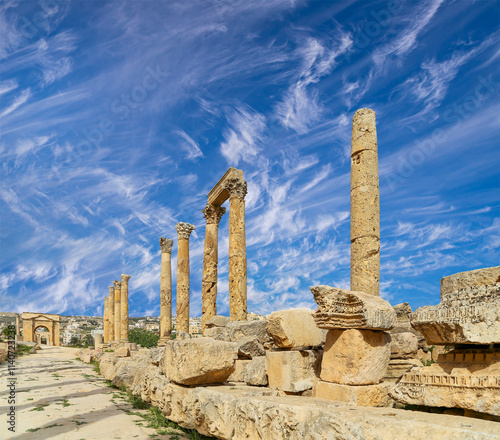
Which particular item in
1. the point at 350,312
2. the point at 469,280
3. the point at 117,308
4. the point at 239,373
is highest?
the point at 469,280

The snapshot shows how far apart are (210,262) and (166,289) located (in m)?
6.09

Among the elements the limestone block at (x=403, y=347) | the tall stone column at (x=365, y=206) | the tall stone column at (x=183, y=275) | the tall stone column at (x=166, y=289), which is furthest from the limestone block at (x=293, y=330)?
the tall stone column at (x=166, y=289)

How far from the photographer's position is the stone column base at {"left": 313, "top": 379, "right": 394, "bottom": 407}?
5148 mm

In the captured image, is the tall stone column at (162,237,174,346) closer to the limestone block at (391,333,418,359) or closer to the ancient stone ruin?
the ancient stone ruin

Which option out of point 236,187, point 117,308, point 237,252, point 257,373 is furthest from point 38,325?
point 257,373

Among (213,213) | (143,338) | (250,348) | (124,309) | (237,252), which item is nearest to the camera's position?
(250,348)

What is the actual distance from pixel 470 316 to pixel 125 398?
8610mm

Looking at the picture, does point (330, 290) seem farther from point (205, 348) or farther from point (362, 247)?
point (362, 247)

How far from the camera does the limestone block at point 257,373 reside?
695 centimetres

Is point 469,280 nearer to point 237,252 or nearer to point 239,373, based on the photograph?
point 239,373

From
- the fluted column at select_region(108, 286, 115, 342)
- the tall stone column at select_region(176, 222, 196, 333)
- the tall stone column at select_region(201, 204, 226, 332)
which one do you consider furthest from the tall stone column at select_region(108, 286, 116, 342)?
the tall stone column at select_region(201, 204, 226, 332)

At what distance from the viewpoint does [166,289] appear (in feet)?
82.2

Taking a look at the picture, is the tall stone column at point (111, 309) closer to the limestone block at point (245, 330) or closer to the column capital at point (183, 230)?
the column capital at point (183, 230)

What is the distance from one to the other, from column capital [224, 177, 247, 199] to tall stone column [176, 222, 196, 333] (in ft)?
19.6
